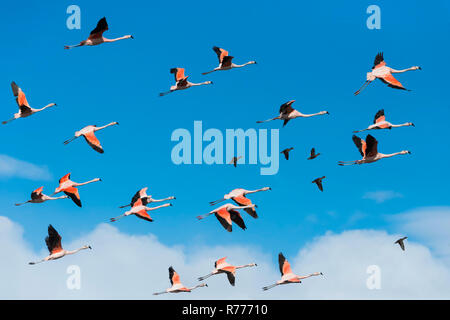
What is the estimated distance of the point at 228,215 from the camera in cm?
3812

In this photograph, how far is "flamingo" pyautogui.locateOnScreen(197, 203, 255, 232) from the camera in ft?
124

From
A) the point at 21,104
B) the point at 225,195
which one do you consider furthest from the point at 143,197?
the point at 21,104

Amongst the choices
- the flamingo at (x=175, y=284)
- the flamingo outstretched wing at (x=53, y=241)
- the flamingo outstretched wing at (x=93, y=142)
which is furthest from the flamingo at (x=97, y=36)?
the flamingo at (x=175, y=284)

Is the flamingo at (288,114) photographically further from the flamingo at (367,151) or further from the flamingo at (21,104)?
the flamingo at (21,104)

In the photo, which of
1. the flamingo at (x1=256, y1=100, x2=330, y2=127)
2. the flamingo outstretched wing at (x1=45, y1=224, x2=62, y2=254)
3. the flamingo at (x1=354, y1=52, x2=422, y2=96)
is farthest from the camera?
the flamingo at (x1=256, y1=100, x2=330, y2=127)

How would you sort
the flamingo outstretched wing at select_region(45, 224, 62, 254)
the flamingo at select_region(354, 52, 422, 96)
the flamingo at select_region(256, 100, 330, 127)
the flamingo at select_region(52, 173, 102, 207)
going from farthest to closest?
the flamingo at select_region(256, 100, 330, 127) → the flamingo at select_region(52, 173, 102, 207) → the flamingo outstretched wing at select_region(45, 224, 62, 254) → the flamingo at select_region(354, 52, 422, 96)

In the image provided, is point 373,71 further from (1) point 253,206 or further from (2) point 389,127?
(1) point 253,206

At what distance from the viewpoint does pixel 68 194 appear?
39.4m

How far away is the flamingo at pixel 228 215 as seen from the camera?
124 feet

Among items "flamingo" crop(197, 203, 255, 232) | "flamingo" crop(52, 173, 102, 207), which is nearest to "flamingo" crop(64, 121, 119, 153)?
"flamingo" crop(52, 173, 102, 207)

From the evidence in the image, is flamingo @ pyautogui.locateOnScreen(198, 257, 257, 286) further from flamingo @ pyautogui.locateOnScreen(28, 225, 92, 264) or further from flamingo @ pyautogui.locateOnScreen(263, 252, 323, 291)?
flamingo @ pyautogui.locateOnScreen(28, 225, 92, 264)
